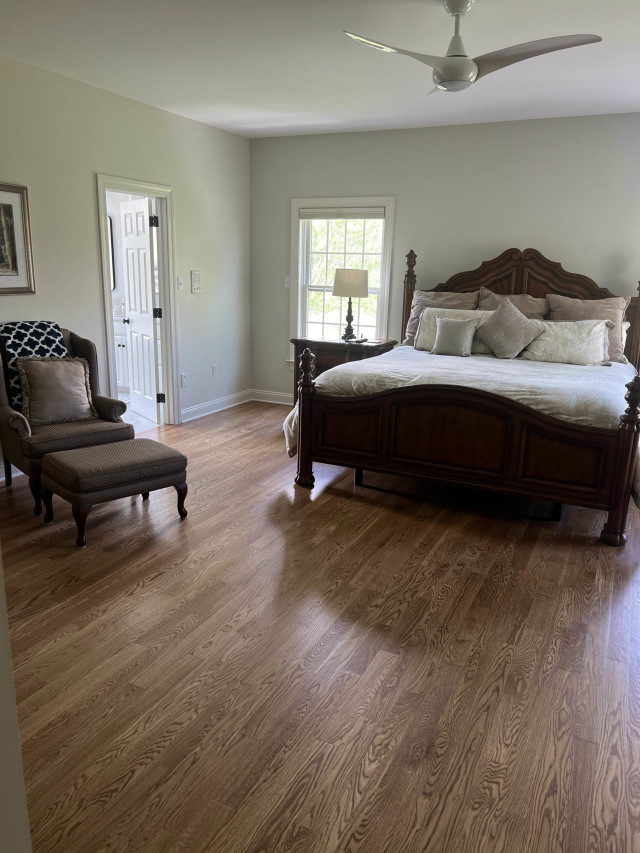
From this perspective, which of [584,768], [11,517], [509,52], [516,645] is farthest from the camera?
[11,517]

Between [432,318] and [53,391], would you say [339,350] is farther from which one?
[53,391]

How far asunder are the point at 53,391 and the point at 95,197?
166 cm

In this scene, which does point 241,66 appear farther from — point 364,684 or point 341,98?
point 364,684

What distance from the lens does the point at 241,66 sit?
4.00 m

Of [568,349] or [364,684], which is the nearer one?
[364,684]

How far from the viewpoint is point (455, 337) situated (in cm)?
489

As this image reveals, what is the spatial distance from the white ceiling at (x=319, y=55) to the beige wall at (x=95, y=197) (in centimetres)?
21

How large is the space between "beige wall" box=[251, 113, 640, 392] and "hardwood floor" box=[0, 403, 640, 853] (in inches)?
107

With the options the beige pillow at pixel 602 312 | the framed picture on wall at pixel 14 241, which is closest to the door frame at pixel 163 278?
the framed picture on wall at pixel 14 241

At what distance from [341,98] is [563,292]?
2.41 m

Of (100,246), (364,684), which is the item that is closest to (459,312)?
(100,246)

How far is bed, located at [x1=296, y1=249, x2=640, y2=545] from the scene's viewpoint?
3453 mm

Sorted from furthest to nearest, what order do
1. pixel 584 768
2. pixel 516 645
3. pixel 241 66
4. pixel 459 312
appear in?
1. pixel 459 312
2. pixel 241 66
3. pixel 516 645
4. pixel 584 768

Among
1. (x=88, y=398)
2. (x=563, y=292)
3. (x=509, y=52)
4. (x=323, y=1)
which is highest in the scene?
(x=323, y=1)
